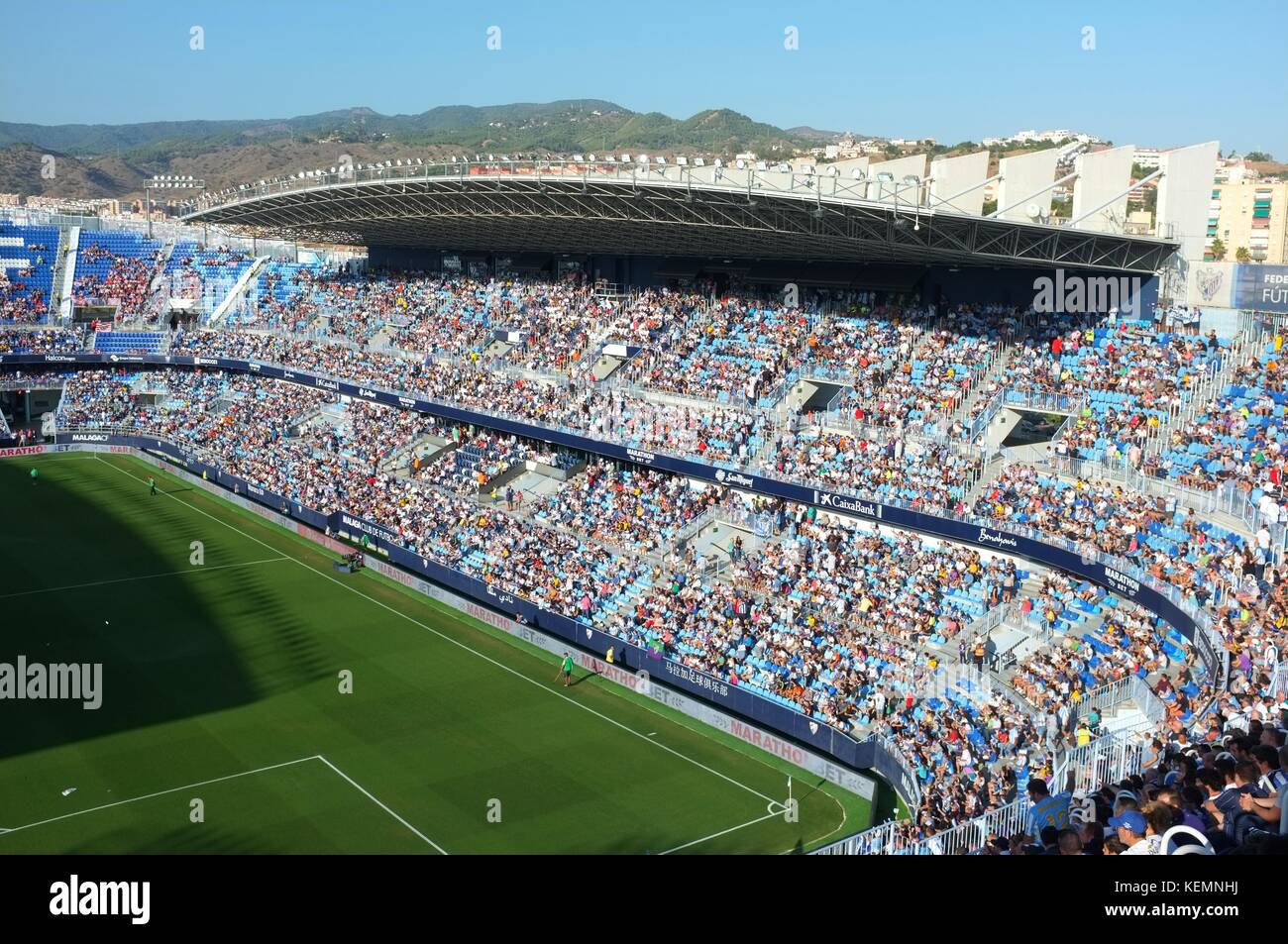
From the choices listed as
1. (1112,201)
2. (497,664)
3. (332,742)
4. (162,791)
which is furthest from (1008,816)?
(1112,201)

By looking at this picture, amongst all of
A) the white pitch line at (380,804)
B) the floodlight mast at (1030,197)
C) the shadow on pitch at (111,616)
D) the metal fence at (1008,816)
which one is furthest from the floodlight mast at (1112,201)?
the shadow on pitch at (111,616)

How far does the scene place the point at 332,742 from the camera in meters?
26.1

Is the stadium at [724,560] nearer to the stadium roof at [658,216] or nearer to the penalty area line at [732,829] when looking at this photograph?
the penalty area line at [732,829]

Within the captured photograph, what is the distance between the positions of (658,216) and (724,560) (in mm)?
13019

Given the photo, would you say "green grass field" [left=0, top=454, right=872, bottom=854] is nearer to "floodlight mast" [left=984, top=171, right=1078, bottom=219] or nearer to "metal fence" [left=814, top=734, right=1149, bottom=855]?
"metal fence" [left=814, top=734, right=1149, bottom=855]

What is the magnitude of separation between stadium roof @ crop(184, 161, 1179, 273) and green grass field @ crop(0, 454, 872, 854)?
1497cm

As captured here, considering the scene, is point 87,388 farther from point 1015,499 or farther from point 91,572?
point 1015,499

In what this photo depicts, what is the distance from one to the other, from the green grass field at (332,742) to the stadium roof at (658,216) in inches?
589

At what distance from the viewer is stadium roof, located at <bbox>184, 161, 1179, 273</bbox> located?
101ft

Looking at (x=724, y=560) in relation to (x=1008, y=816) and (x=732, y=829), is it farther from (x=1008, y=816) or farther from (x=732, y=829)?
(x=1008, y=816)

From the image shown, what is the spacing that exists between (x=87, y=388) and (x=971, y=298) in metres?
52.4

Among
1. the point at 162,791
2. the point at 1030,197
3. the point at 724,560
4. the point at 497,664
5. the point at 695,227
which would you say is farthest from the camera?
the point at 695,227
